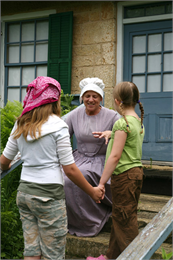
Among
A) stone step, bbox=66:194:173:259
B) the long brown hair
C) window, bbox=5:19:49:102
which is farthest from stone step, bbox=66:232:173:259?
window, bbox=5:19:49:102

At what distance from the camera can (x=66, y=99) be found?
463cm

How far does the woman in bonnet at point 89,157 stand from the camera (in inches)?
122

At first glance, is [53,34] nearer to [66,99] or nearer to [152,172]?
[66,99]

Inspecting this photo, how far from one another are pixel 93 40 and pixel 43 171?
14.7ft

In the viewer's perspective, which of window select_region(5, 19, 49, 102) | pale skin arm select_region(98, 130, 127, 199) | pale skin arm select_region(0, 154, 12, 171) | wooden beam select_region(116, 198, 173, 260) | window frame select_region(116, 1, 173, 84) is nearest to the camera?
wooden beam select_region(116, 198, 173, 260)

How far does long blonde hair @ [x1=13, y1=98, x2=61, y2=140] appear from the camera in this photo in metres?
1.90

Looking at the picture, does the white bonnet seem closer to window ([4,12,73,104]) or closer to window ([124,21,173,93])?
window ([124,21,173,93])

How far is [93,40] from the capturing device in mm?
5891

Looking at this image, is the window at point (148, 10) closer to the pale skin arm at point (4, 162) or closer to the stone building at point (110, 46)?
the stone building at point (110, 46)

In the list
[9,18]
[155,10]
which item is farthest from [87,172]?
[9,18]

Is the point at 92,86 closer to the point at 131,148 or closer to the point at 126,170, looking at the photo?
the point at 131,148

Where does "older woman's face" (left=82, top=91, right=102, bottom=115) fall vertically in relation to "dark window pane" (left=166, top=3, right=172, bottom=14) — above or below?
below

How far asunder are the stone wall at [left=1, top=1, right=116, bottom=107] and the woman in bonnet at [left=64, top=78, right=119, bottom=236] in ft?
7.73

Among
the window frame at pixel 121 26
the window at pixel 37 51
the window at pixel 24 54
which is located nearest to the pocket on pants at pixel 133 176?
the window frame at pixel 121 26
